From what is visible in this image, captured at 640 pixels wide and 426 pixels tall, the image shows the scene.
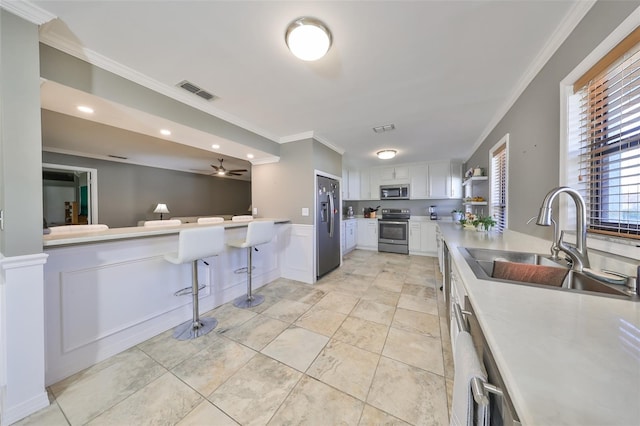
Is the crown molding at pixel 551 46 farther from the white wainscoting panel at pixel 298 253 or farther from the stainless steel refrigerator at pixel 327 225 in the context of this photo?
the white wainscoting panel at pixel 298 253

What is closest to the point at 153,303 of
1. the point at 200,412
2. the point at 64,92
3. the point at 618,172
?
the point at 200,412

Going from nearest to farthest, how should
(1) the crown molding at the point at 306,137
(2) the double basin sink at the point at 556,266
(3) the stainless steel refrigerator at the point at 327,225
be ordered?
(2) the double basin sink at the point at 556,266 < (1) the crown molding at the point at 306,137 < (3) the stainless steel refrigerator at the point at 327,225

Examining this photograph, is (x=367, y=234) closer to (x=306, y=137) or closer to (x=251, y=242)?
(x=306, y=137)

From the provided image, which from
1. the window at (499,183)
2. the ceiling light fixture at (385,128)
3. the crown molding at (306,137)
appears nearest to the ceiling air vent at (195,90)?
the crown molding at (306,137)

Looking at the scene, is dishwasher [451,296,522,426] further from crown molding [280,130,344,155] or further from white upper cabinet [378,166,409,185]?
white upper cabinet [378,166,409,185]

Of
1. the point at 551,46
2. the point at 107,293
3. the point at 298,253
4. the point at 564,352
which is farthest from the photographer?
the point at 298,253

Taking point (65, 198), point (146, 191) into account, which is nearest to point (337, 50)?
point (146, 191)

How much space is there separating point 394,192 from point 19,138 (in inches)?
217

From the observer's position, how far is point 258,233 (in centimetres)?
250

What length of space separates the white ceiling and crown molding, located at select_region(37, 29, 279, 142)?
11 mm

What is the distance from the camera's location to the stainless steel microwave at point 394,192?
17.2ft

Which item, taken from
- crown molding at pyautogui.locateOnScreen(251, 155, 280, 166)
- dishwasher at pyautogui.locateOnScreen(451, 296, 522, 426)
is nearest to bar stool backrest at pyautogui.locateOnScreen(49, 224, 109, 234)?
crown molding at pyautogui.locateOnScreen(251, 155, 280, 166)

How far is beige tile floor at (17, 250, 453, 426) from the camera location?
1.23 meters

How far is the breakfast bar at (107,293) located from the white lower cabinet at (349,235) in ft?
10.4
